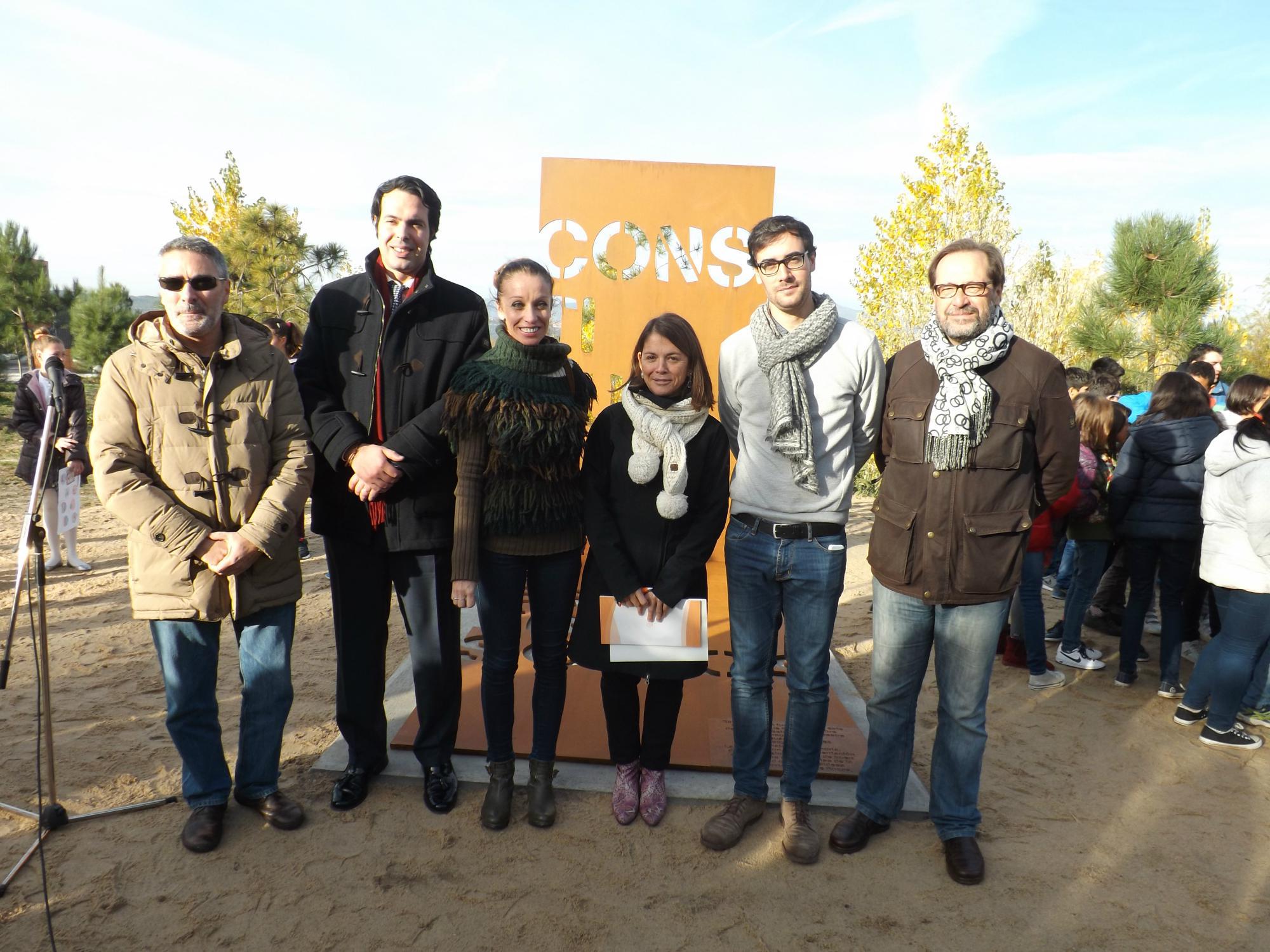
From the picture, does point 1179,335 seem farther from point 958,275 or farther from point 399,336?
point 399,336

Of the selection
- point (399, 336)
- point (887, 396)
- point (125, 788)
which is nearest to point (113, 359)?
point (399, 336)

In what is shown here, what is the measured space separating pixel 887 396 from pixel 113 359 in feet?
8.53

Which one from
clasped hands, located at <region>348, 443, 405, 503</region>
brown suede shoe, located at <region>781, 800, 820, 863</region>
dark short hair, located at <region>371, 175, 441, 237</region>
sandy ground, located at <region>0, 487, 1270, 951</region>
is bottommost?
sandy ground, located at <region>0, 487, 1270, 951</region>

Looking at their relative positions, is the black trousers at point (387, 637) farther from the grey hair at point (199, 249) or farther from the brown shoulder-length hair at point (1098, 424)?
the brown shoulder-length hair at point (1098, 424)

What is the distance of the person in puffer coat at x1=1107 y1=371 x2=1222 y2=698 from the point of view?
448cm

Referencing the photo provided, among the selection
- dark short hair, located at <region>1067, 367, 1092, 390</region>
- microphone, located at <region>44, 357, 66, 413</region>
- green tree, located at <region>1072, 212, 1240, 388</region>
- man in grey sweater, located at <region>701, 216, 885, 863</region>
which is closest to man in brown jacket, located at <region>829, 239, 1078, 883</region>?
man in grey sweater, located at <region>701, 216, 885, 863</region>

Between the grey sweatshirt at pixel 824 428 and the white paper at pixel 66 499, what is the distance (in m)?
5.32

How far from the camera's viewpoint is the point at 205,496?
2.79m

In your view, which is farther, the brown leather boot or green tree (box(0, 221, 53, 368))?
green tree (box(0, 221, 53, 368))

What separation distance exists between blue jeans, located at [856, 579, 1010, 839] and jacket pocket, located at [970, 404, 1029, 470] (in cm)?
47

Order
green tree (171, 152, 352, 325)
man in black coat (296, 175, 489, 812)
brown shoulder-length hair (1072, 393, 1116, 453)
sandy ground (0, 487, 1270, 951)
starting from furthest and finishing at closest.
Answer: green tree (171, 152, 352, 325)
brown shoulder-length hair (1072, 393, 1116, 453)
man in black coat (296, 175, 489, 812)
sandy ground (0, 487, 1270, 951)

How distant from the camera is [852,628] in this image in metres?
5.85

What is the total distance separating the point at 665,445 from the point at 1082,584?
12.3 feet

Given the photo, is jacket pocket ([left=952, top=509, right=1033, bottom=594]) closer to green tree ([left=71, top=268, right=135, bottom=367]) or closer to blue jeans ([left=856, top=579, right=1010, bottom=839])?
blue jeans ([left=856, top=579, right=1010, bottom=839])
